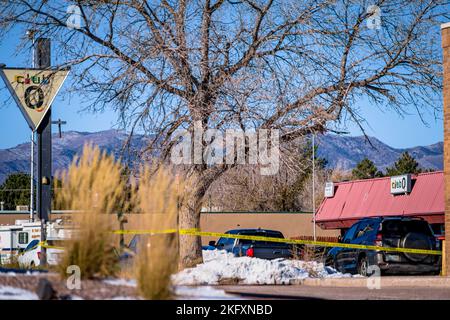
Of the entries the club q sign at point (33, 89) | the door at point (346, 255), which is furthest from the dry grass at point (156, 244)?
the door at point (346, 255)

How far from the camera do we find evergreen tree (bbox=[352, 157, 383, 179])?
86.9m

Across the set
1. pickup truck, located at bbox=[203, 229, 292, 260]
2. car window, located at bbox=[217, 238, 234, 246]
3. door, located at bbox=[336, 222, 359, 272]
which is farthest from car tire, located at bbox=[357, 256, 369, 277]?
car window, located at bbox=[217, 238, 234, 246]

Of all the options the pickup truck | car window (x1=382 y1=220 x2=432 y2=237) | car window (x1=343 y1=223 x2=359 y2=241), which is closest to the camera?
car window (x1=382 y1=220 x2=432 y2=237)

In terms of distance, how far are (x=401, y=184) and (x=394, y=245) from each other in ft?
80.1

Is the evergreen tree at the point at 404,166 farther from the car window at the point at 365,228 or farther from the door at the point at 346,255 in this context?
the car window at the point at 365,228

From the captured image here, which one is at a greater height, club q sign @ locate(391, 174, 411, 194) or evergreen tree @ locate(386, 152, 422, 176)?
evergreen tree @ locate(386, 152, 422, 176)

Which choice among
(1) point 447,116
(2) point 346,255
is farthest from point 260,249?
(1) point 447,116

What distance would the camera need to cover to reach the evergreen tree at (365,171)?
86938 millimetres

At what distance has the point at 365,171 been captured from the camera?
3445 inches

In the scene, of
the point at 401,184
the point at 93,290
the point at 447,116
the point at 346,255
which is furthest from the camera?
the point at 401,184

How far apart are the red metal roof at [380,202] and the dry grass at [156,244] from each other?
3148 centimetres

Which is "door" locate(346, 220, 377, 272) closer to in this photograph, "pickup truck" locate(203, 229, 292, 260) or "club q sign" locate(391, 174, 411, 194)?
"pickup truck" locate(203, 229, 292, 260)

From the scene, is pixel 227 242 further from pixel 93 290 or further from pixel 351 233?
pixel 93 290
